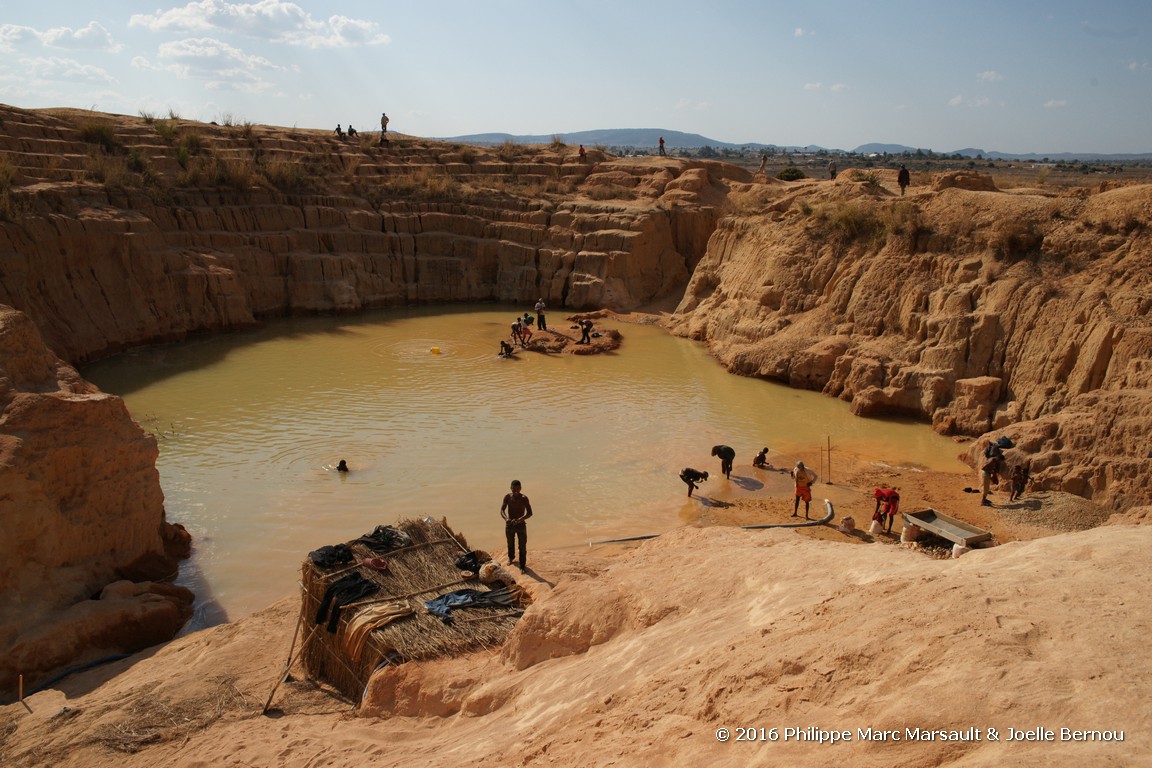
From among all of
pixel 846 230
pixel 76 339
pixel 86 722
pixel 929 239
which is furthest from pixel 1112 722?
pixel 76 339

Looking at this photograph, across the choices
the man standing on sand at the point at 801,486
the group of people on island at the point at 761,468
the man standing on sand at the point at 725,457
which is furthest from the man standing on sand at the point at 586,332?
the man standing on sand at the point at 801,486

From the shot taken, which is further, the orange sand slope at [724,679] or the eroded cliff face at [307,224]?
the eroded cliff face at [307,224]

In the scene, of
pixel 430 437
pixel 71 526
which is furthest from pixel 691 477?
pixel 71 526

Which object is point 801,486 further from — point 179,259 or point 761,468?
point 179,259

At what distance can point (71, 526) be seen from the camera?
8.95 metres

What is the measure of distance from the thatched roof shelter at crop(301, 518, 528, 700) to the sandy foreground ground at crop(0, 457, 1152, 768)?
0.24 meters

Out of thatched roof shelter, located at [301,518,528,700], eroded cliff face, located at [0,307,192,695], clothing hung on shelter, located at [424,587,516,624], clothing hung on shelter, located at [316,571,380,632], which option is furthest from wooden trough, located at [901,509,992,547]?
eroded cliff face, located at [0,307,192,695]

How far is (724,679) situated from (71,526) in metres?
7.92

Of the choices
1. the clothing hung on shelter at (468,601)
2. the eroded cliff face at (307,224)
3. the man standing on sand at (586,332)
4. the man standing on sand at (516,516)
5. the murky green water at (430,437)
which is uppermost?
the eroded cliff face at (307,224)

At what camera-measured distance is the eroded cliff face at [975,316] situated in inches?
504

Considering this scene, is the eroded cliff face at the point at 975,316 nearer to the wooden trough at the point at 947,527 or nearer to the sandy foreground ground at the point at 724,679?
the wooden trough at the point at 947,527

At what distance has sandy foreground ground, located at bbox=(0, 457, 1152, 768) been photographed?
374 cm

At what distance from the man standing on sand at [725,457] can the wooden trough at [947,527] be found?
291 cm

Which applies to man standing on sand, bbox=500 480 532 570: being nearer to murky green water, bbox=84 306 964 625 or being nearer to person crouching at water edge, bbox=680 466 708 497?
murky green water, bbox=84 306 964 625
